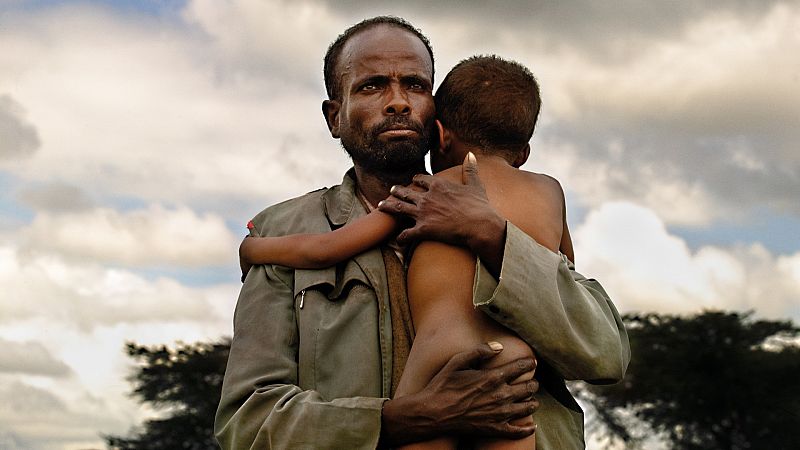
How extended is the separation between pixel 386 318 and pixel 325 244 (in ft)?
1.03

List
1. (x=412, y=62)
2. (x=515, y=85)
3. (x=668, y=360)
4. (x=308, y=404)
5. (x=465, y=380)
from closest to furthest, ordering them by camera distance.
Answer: (x=465, y=380) < (x=308, y=404) < (x=515, y=85) < (x=412, y=62) < (x=668, y=360)

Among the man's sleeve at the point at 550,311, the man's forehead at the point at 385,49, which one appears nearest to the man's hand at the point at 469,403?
the man's sleeve at the point at 550,311

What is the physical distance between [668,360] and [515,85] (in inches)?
1199

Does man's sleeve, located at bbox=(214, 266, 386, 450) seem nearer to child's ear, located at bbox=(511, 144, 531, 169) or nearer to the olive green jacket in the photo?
the olive green jacket

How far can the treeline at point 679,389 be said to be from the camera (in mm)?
31719

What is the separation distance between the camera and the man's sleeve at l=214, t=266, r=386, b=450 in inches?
137

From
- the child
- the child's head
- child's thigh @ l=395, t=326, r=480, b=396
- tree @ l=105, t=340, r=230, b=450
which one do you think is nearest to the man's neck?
the child

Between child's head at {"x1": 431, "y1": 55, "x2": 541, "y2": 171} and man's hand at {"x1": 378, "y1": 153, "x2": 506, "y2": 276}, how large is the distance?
0.70 feet

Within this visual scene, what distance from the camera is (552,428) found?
3.61m

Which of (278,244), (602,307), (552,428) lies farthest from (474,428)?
(278,244)

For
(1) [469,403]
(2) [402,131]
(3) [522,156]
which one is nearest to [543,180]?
(3) [522,156]

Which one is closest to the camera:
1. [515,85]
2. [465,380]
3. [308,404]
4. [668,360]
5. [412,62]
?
[465,380]

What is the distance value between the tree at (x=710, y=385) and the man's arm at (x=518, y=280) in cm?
2883

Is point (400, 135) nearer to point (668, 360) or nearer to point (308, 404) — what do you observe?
point (308, 404)
